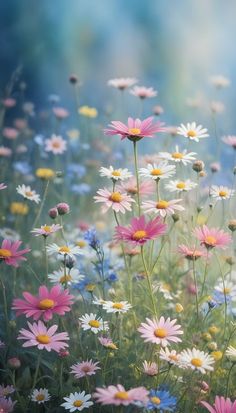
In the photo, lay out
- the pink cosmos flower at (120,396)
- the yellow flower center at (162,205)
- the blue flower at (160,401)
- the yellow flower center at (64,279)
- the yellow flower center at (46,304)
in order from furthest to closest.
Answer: the yellow flower center at (64,279) → the yellow flower center at (162,205) → the yellow flower center at (46,304) → the blue flower at (160,401) → the pink cosmos flower at (120,396)

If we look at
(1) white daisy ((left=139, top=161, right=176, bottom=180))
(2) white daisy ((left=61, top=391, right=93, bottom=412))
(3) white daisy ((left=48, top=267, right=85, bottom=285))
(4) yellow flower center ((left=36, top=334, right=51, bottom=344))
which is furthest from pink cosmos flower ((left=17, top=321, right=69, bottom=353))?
(1) white daisy ((left=139, top=161, right=176, bottom=180))

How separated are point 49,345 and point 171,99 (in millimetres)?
2185

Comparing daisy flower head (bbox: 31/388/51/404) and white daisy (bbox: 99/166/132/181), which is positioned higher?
white daisy (bbox: 99/166/132/181)

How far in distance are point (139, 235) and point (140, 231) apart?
14mm

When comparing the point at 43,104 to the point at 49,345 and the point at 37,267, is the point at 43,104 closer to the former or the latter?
the point at 37,267

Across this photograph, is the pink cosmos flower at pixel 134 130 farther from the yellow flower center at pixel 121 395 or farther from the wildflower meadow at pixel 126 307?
the yellow flower center at pixel 121 395

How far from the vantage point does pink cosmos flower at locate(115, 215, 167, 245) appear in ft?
3.87

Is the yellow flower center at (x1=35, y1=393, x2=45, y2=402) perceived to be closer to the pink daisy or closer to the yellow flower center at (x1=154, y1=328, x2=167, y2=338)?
the pink daisy

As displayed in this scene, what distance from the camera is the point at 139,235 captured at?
1185 millimetres

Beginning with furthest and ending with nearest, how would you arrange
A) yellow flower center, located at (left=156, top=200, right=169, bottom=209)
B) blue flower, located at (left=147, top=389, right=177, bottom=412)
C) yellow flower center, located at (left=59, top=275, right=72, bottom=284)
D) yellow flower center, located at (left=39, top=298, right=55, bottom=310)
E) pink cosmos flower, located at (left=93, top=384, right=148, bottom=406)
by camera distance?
1. yellow flower center, located at (left=59, top=275, right=72, bottom=284)
2. yellow flower center, located at (left=156, top=200, right=169, bottom=209)
3. yellow flower center, located at (left=39, top=298, right=55, bottom=310)
4. blue flower, located at (left=147, top=389, right=177, bottom=412)
5. pink cosmos flower, located at (left=93, top=384, right=148, bottom=406)

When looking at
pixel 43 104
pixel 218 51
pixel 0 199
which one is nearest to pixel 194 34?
pixel 218 51

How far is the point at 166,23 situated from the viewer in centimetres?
318

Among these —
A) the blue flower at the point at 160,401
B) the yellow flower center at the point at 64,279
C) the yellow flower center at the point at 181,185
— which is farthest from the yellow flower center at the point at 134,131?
the blue flower at the point at 160,401

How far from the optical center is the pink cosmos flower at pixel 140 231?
118 centimetres
